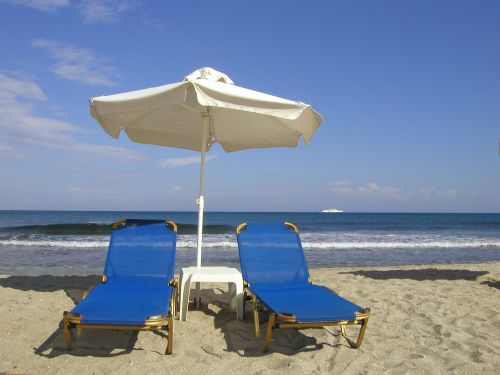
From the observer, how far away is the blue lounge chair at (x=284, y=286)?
11.7ft

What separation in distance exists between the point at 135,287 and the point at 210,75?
7.50 ft

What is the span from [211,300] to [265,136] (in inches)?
84.9

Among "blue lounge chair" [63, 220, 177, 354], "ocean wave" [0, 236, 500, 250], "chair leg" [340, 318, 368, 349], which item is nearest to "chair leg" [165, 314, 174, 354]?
"blue lounge chair" [63, 220, 177, 354]

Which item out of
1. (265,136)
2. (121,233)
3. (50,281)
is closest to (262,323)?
(121,233)

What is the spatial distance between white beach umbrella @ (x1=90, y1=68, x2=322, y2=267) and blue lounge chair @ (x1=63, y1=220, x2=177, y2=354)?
46cm

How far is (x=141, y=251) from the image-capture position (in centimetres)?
494

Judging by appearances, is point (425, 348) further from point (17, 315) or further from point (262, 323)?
point (17, 315)

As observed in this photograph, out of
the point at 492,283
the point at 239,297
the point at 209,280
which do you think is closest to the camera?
the point at 209,280

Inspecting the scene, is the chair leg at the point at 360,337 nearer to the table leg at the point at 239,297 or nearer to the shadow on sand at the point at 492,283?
the table leg at the point at 239,297

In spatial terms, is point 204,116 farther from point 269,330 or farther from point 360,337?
point 360,337

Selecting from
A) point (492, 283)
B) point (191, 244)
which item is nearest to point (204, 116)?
point (492, 283)

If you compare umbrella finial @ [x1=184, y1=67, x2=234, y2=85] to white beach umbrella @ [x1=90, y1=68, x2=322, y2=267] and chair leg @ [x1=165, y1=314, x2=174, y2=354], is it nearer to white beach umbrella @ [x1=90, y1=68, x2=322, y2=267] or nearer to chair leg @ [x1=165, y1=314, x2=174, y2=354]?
white beach umbrella @ [x1=90, y1=68, x2=322, y2=267]

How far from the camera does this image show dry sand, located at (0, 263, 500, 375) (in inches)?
133

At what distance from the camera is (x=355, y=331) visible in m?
4.34
